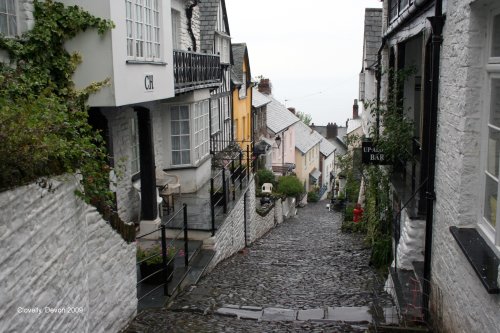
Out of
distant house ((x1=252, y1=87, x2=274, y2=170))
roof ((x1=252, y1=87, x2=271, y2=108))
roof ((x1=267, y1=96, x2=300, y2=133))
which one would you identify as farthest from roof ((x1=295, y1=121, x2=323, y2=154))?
roof ((x1=252, y1=87, x2=271, y2=108))

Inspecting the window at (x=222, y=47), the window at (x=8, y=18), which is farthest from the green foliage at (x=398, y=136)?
the window at (x=222, y=47)

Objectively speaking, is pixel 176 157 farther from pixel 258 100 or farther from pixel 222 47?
pixel 258 100

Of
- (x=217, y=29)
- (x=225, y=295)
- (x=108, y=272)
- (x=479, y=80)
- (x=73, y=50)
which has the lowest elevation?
(x=225, y=295)

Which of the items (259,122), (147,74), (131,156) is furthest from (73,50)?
(259,122)

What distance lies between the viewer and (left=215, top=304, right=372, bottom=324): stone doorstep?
25.8 feet

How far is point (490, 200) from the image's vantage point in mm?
5133

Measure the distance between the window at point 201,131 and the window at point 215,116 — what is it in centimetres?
325

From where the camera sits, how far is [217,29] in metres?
20.9

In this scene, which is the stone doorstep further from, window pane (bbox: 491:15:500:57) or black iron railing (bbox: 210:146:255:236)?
window pane (bbox: 491:15:500:57)

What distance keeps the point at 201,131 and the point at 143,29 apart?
6.33 metres

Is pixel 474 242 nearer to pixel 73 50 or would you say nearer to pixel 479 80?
pixel 479 80

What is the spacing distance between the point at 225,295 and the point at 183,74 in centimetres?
626

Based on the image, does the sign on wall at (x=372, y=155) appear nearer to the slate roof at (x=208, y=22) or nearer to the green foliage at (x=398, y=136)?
the green foliage at (x=398, y=136)

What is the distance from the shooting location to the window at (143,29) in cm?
934
